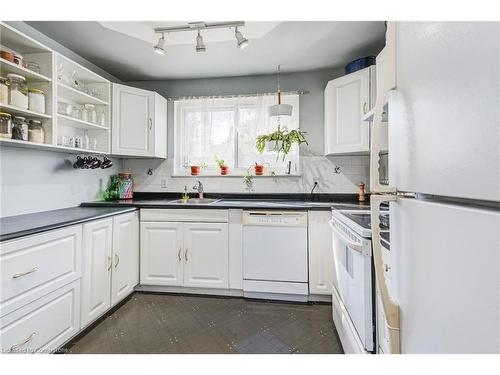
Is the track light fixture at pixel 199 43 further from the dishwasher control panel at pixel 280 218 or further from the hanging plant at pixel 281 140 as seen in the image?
the dishwasher control panel at pixel 280 218

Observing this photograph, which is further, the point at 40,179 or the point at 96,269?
the point at 40,179

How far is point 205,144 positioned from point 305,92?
1375 millimetres

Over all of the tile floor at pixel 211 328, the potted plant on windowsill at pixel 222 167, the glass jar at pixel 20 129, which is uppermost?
the glass jar at pixel 20 129

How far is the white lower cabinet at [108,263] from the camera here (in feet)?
6.03

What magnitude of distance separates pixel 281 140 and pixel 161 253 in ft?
5.83

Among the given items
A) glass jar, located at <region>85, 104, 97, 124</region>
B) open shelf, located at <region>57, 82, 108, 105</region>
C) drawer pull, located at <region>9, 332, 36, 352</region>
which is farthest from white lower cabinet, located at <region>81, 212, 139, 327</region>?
open shelf, located at <region>57, 82, 108, 105</region>

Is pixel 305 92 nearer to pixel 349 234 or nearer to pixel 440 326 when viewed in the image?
pixel 349 234

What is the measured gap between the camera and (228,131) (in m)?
3.11

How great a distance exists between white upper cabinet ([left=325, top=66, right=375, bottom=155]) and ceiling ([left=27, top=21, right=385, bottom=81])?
1.05 ft

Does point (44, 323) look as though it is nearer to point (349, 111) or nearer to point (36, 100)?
point (36, 100)

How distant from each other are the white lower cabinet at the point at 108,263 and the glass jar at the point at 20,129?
73cm

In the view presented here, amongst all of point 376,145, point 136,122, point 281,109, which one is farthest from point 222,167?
point 376,145

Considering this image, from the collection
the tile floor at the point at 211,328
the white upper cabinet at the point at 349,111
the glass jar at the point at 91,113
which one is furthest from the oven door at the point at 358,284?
the glass jar at the point at 91,113

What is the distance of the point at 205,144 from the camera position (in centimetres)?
314
